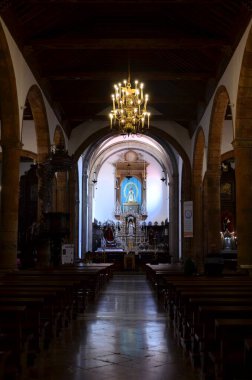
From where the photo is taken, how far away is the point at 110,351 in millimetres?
5844

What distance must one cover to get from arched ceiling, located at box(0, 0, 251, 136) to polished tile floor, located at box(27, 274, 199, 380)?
6.47 m

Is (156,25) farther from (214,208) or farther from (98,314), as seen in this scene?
(98,314)

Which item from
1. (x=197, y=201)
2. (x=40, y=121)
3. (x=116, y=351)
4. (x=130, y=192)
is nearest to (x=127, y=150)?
(x=130, y=192)

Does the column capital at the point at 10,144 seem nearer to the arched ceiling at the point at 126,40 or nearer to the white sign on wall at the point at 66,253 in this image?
the arched ceiling at the point at 126,40

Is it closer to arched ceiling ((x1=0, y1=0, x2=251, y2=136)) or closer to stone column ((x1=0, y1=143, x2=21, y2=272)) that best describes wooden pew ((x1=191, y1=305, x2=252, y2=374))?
arched ceiling ((x1=0, y1=0, x2=251, y2=136))

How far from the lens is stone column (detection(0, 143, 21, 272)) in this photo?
1228 centimetres

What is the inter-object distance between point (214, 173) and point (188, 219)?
2724 mm

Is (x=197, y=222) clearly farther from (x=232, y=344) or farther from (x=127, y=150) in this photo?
(x=232, y=344)

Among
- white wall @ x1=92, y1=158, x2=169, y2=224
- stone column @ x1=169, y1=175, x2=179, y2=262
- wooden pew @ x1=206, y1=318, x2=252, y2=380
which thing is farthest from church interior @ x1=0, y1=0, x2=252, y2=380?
white wall @ x1=92, y1=158, x2=169, y2=224

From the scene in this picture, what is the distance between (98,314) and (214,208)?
8.24 m

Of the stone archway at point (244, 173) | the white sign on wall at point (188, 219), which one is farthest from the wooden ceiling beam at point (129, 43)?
the white sign on wall at point (188, 219)

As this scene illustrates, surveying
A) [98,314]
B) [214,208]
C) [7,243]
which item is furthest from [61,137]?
[98,314]

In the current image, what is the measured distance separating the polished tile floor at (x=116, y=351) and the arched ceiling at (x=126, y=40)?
6.47 m

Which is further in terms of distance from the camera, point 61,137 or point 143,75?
point 61,137
